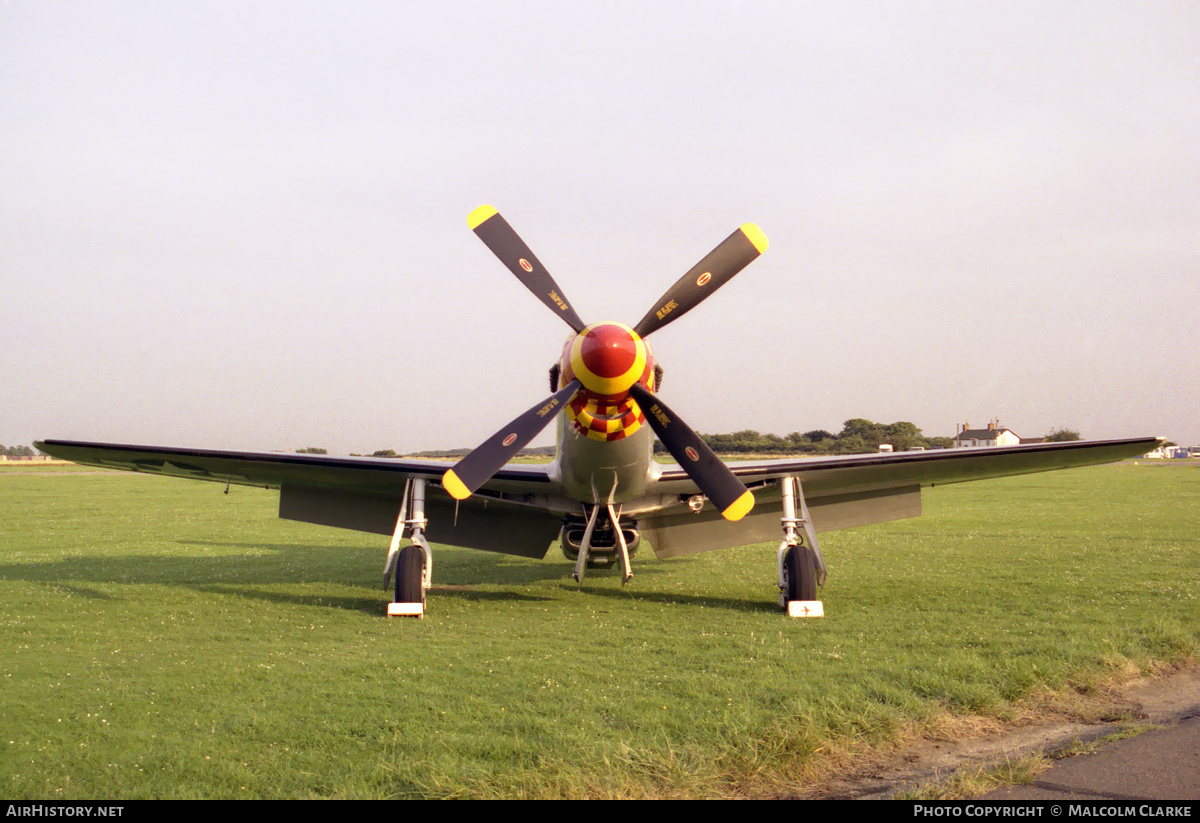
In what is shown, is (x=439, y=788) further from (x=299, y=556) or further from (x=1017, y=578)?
(x=299, y=556)

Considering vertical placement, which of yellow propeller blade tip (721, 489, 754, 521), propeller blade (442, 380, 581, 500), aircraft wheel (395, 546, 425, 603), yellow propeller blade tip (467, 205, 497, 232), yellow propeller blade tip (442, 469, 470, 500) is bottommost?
aircraft wheel (395, 546, 425, 603)

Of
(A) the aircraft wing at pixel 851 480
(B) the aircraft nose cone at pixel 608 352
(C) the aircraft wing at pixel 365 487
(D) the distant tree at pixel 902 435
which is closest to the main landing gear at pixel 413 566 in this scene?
(C) the aircraft wing at pixel 365 487

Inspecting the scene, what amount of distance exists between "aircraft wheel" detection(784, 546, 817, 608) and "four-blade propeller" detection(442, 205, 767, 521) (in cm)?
146

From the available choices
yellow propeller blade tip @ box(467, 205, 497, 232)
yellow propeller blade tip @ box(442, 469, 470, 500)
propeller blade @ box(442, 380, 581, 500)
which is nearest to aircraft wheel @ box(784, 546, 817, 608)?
propeller blade @ box(442, 380, 581, 500)

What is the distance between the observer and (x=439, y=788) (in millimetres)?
4543

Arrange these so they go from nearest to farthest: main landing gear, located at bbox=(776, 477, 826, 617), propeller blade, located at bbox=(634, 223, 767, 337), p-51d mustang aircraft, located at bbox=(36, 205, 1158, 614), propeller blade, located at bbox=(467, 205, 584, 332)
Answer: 1. p-51d mustang aircraft, located at bbox=(36, 205, 1158, 614)
2. propeller blade, located at bbox=(634, 223, 767, 337)
3. propeller blade, located at bbox=(467, 205, 584, 332)
4. main landing gear, located at bbox=(776, 477, 826, 617)

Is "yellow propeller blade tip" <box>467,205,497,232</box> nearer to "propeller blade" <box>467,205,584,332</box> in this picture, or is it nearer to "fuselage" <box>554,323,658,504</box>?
"propeller blade" <box>467,205,584,332</box>

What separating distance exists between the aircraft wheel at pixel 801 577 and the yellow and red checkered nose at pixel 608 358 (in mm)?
3334

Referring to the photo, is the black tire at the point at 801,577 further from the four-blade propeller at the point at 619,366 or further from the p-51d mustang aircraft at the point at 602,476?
the four-blade propeller at the point at 619,366

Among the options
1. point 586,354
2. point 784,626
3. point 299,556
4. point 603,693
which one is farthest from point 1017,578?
point 299,556

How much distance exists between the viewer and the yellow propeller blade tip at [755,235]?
405 inches

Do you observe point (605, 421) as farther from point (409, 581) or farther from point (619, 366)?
point (409, 581)

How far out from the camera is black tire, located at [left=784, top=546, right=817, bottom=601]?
1042cm

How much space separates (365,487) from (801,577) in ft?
23.0
